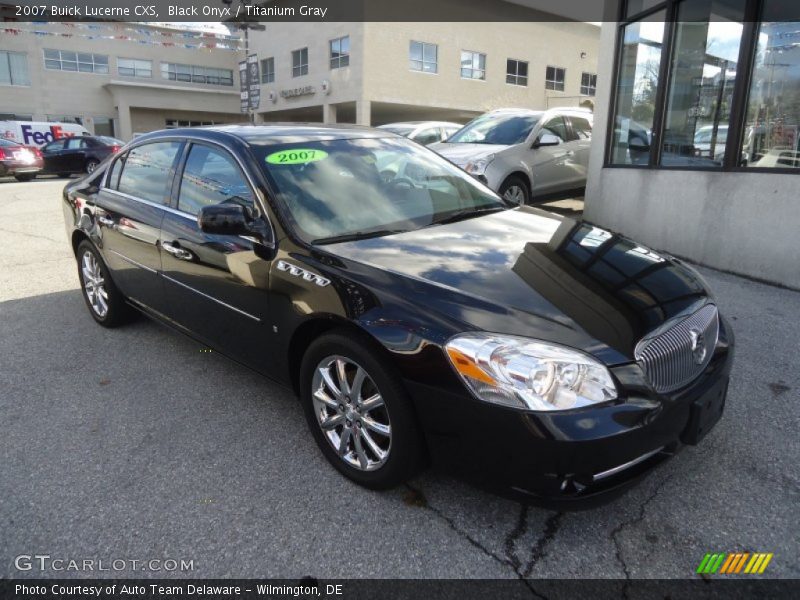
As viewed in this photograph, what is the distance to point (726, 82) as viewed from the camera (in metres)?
6.56

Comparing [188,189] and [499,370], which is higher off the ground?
[188,189]

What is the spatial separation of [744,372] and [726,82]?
13.9 feet

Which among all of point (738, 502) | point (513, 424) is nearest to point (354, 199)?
point (513, 424)

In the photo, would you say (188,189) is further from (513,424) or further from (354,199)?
(513,424)

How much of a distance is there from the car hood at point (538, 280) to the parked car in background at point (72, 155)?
69.3 feet

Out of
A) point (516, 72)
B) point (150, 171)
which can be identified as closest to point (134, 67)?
point (516, 72)

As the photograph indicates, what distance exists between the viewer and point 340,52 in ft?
110

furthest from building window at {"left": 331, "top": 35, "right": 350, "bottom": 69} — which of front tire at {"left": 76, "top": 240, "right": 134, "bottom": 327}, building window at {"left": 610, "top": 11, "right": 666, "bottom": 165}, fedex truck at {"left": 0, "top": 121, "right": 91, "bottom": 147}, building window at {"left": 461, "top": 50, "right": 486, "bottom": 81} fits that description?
front tire at {"left": 76, "top": 240, "right": 134, "bottom": 327}

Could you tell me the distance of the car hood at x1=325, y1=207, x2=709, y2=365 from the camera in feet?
7.36

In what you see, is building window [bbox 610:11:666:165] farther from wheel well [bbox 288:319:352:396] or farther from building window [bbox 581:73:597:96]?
building window [bbox 581:73:597:96]

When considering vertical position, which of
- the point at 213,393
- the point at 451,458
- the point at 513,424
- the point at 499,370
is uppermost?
the point at 499,370

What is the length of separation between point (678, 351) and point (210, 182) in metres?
2.68

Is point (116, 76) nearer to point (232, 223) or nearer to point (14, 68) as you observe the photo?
point (14, 68)

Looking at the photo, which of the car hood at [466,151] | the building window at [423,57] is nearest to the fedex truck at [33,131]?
the building window at [423,57]
